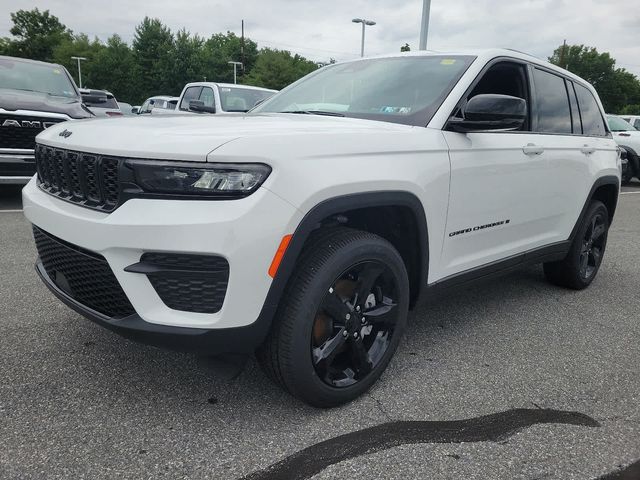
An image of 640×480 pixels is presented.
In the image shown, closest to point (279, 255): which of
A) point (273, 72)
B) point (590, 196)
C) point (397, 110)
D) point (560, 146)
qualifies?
point (397, 110)

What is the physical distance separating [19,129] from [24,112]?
0.22 metres

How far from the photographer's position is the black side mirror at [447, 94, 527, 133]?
2691mm

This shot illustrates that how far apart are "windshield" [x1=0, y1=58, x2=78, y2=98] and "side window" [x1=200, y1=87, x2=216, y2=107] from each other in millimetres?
2218

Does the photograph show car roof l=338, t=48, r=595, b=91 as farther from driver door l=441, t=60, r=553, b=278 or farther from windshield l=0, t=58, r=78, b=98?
windshield l=0, t=58, r=78, b=98

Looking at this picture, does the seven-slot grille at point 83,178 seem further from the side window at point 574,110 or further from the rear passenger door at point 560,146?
the side window at point 574,110

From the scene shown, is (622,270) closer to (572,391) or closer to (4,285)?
(572,391)

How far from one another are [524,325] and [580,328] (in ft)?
1.26

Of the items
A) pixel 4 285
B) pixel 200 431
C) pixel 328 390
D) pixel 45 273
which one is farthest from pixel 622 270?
pixel 4 285

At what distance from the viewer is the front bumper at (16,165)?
663 centimetres

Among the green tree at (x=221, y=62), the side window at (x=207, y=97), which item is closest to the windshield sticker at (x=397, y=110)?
the side window at (x=207, y=97)

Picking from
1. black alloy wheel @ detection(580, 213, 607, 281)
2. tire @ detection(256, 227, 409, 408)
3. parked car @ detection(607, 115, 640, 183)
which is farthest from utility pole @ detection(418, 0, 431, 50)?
tire @ detection(256, 227, 409, 408)

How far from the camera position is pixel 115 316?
2170mm

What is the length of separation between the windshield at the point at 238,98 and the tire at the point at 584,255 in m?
6.33

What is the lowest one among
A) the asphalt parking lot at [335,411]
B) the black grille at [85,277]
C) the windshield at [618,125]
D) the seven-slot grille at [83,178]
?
the asphalt parking lot at [335,411]
